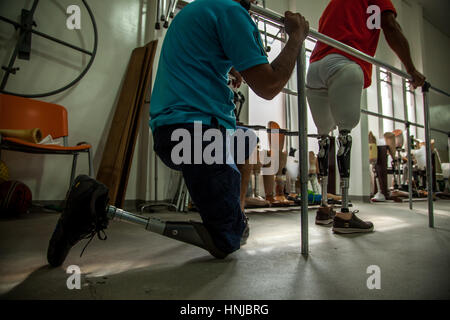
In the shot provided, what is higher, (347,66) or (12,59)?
(12,59)

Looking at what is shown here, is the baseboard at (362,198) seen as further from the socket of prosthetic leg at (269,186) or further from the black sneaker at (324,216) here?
the black sneaker at (324,216)

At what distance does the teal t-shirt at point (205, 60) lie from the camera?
72cm

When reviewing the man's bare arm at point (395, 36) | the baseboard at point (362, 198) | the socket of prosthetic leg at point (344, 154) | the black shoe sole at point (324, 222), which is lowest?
the baseboard at point (362, 198)

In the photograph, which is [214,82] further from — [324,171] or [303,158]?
[324,171]

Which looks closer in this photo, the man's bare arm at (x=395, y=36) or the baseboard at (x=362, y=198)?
the man's bare arm at (x=395, y=36)

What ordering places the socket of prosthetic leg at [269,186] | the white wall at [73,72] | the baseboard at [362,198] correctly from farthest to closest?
the baseboard at [362,198] → the socket of prosthetic leg at [269,186] → the white wall at [73,72]

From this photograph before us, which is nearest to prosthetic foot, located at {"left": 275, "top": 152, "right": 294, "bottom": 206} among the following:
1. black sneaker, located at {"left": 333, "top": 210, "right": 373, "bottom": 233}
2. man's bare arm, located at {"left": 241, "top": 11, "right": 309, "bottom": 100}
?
black sneaker, located at {"left": 333, "top": 210, "right": 373, "bottom": 233}

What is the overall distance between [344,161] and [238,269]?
2.85ft

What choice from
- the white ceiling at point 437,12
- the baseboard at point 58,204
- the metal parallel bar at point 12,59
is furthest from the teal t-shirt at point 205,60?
the white ceiling at point 437,12

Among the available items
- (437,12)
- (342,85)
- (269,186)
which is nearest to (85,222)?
(342,85)

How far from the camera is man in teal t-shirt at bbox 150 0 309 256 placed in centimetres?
72

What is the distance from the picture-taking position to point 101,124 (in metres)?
2.40

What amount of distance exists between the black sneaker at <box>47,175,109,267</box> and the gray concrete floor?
0.06m

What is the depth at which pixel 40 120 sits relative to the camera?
195 cm
